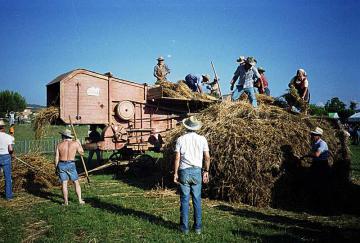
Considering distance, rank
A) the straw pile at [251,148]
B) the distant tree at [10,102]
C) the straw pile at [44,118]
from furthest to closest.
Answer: the distant tree at [10,102], the straw pile at [44,118], the straw pile at [251,148]

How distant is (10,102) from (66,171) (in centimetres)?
9651

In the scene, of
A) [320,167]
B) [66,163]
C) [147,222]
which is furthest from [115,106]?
[320,167]

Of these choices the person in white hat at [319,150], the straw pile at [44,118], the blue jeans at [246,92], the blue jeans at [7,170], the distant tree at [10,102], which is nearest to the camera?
the person in white hat at [319,150]

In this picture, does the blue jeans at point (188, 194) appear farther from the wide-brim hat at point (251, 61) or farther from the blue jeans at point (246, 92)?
the wide-brim hat at point (251, 61)

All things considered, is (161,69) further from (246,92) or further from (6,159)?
(6,159)

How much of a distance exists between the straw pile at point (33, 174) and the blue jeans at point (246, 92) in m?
7.36

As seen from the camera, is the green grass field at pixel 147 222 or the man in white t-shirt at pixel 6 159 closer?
the green grass field at pixel 147 222

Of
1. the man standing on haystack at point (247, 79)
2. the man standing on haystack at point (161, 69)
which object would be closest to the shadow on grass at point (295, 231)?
A: the man standing on haystack at point (247, 79)

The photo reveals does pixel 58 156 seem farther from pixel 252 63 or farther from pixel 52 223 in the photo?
pixel 252 63

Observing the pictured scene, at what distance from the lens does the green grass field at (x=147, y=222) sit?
5.72 meters

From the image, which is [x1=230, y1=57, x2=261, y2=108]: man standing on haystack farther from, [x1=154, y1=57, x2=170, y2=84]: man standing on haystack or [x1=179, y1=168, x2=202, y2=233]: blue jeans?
[x1=179, y1=168, x2=202, y2=233]: blue jeans

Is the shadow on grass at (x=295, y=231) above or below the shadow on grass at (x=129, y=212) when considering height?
below

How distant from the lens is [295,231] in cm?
603

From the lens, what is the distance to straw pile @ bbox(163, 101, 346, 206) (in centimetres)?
817
